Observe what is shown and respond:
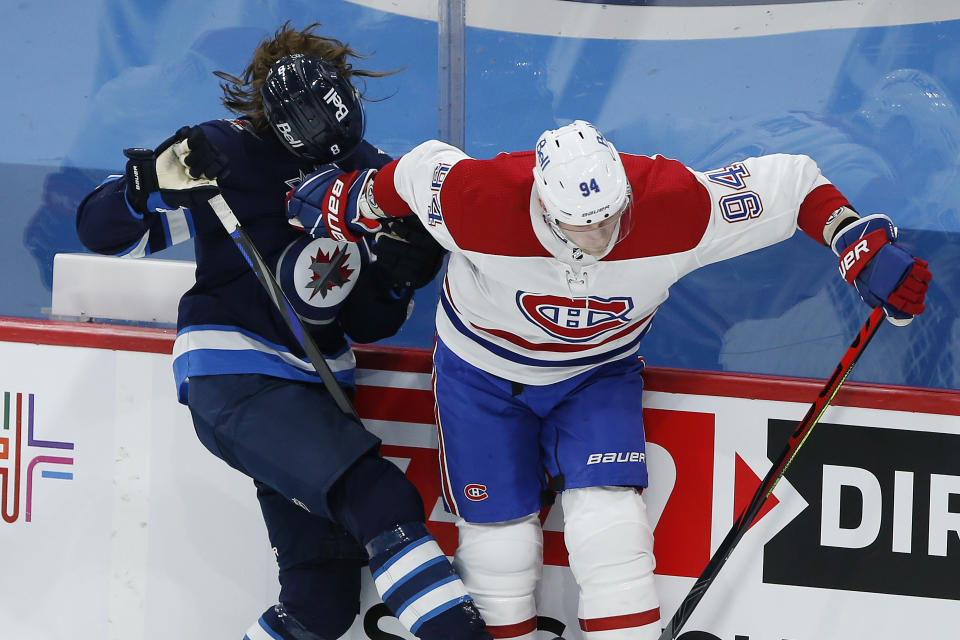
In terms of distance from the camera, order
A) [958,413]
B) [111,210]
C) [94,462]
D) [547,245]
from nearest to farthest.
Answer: [547,245]
[111,210]
[958,413]
[94,462]

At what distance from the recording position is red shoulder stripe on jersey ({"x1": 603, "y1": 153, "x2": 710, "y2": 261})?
5.54 ft

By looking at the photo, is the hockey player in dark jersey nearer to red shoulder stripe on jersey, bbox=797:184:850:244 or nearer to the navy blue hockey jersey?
the navy blue hockey jersey

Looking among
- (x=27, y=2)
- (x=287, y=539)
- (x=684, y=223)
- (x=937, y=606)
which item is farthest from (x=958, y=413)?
(x=27, y=2)

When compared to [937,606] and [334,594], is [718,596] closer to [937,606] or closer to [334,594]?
[937,606]

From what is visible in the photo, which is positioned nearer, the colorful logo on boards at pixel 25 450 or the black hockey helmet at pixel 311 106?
the black hockey helmet at pixel 311 106

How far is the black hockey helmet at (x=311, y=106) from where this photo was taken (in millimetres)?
1831

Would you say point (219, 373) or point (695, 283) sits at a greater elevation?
point (695, 283)

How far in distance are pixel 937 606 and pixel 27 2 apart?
322 centimetres

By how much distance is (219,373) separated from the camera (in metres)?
1.98

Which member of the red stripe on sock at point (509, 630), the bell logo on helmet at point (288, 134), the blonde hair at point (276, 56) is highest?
the blonde hair at point (276, 56)

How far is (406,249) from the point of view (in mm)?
1991

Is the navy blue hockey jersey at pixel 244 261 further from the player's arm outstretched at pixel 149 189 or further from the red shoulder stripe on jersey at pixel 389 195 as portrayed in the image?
the red shoulder stripe on jersey at pixel 389 195

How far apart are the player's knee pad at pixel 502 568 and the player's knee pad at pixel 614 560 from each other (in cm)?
10

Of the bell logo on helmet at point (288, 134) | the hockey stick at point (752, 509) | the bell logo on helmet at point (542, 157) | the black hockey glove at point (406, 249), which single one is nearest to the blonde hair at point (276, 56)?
the bell logo on helmet at point (288, 134)
